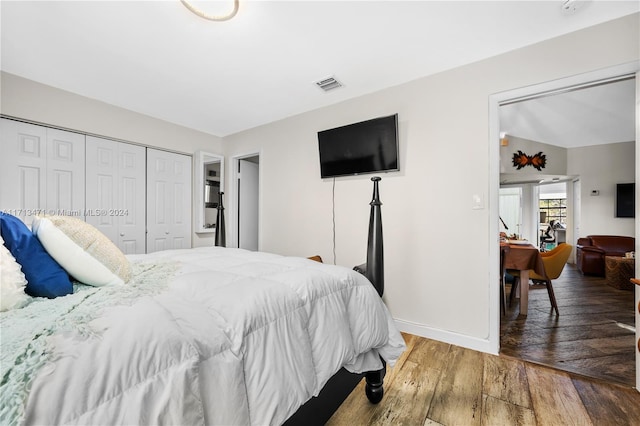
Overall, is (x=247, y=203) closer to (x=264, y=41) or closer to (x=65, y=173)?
(x=65, y=173)

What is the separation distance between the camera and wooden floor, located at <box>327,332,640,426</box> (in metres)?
1.47

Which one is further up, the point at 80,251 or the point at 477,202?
the point at 477,202

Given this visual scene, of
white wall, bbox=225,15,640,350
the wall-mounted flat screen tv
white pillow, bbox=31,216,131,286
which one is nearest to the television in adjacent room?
white wall, bbox=225,15,640,350

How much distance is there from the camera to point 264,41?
2113mm

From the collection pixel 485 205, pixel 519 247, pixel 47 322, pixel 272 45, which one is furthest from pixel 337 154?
pixel 47 322

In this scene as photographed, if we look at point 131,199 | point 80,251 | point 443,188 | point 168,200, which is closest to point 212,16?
point 80,251

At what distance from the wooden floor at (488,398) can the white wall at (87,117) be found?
347 cm

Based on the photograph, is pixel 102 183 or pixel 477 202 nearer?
pixel 477 202

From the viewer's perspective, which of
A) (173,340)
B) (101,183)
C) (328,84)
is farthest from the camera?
(101,183)

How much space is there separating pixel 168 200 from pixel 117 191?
2.02 ft

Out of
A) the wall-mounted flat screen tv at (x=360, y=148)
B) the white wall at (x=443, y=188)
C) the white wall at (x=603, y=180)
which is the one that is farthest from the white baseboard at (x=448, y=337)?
the white wall at (x=603, y=180)

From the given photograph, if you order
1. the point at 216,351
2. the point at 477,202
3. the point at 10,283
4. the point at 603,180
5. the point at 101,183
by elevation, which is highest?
the point at 603,180

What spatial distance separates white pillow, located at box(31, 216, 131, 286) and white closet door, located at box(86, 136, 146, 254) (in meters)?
2.56

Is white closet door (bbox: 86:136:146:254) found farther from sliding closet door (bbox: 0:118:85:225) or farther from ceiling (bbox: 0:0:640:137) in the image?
ceiling (bbox: 0:0:640:137)
